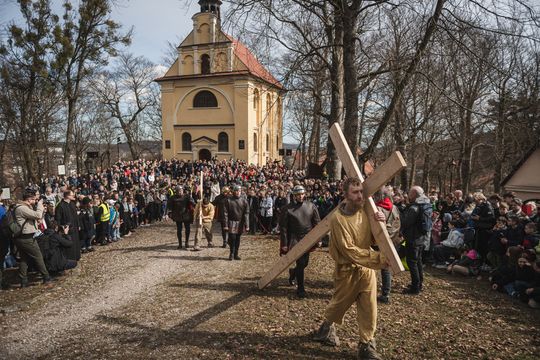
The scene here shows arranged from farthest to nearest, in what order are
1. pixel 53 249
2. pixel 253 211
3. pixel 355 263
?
pixel 253 211, pixel 53 249, pixel 355 263

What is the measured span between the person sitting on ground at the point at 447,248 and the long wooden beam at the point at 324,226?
5.02 metres

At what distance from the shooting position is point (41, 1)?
20391 millimetres

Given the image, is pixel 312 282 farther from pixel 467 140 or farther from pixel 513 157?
pixel 513 157

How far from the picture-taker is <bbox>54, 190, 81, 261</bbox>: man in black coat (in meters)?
8.72

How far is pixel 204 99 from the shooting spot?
38812 millimetres

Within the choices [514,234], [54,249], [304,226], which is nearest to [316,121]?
[514,234]

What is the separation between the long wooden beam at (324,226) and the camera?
13.0 feet

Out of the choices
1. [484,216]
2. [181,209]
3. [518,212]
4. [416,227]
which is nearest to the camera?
Answer: [416,227]

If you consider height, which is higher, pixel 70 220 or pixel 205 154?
pixel 205 154

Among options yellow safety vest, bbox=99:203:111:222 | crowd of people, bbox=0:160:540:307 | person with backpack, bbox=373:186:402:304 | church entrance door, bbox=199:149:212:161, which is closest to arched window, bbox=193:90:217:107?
church entrance door, bbox=199:149:212:161

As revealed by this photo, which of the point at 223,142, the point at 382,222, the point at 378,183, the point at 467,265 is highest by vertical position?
the point at 223,142

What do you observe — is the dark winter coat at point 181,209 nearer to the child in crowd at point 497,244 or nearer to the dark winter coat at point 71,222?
the dark winter coat at point 71,222

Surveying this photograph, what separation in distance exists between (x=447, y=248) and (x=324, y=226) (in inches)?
220

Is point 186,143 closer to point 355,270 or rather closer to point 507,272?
point 507,272
